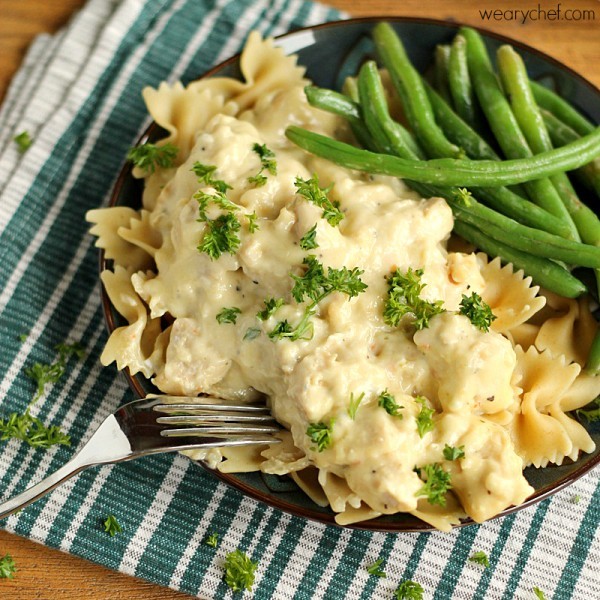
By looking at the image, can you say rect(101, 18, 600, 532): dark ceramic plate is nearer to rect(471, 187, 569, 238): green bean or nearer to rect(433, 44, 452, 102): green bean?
Result: rect(433, 44, 452, 102): green bean

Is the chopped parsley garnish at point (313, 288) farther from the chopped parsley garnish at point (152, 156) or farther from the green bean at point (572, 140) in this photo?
the green bean at point (572, 140)

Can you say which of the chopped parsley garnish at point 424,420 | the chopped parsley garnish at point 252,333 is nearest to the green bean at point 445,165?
the chopped parsley garnish at point 252,333

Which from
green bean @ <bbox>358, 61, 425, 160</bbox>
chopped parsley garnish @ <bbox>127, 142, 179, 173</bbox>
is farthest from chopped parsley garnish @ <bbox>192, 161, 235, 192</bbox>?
green bean @ <bbox>358, 61, 425, 160</bbox>

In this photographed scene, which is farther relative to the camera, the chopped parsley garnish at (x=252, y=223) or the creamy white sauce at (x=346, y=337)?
the chopped parsley garnish at (x=252, y=223)

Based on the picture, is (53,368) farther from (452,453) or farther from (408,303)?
(452,453)

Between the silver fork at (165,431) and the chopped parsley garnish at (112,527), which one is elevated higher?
the silver fork at (165,431)

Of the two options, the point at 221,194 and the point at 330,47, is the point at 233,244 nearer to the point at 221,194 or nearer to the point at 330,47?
the point at 221,194
